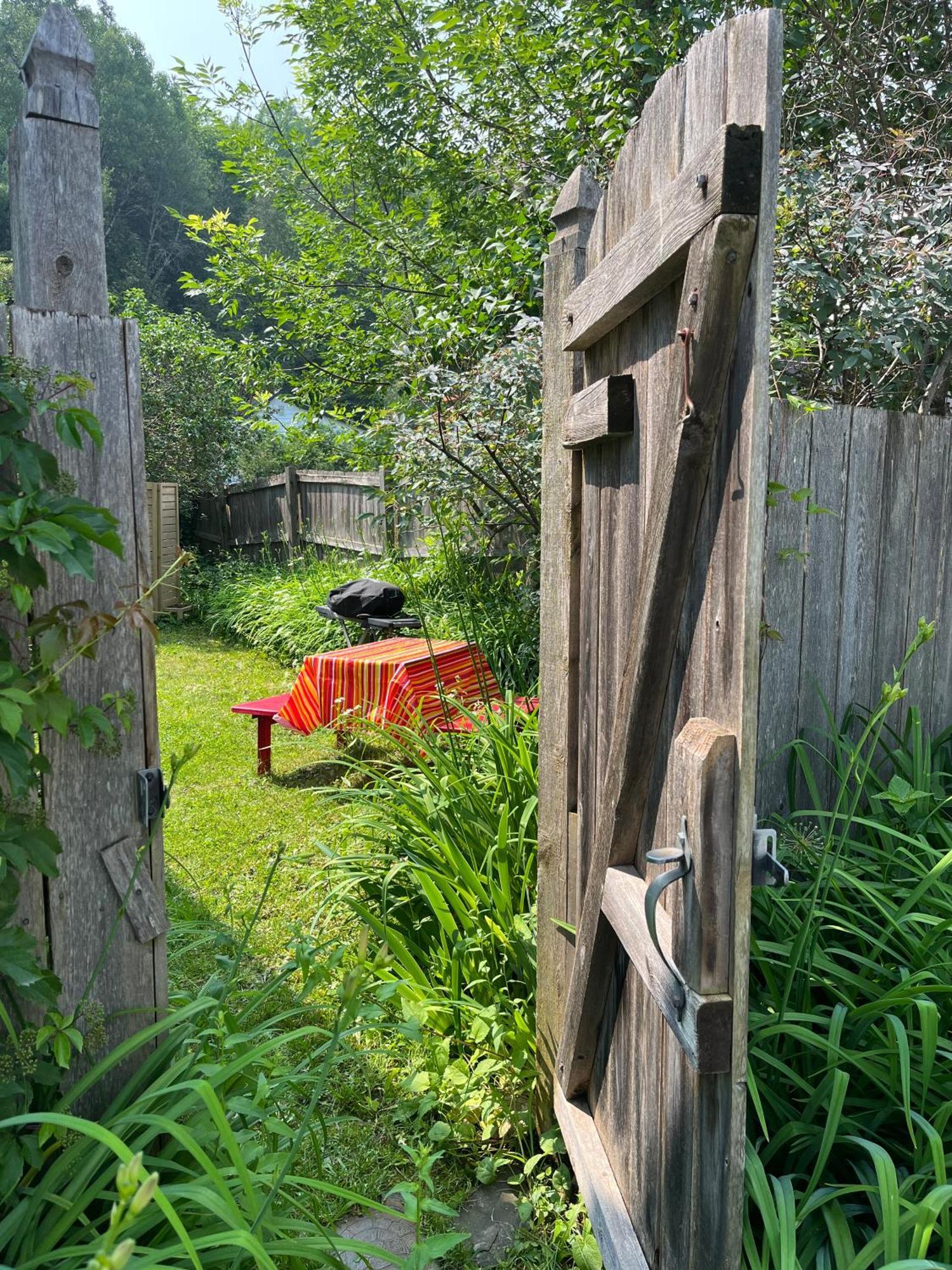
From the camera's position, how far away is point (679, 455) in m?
1.41

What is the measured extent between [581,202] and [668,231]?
2.71ft

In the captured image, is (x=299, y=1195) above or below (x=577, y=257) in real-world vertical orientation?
below

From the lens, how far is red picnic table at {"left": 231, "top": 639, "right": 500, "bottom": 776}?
496cm

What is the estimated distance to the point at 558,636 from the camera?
2.36m

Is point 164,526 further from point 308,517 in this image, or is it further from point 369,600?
point 369,600

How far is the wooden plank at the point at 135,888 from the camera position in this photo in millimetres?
1980

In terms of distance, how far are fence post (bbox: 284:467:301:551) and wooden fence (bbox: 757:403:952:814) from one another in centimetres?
1001

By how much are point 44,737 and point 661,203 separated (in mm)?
1532

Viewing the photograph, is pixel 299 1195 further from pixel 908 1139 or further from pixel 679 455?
pixel 679 455

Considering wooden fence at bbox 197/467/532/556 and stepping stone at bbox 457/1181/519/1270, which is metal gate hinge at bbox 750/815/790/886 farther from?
wooden fence at bbox 197/467/532/556

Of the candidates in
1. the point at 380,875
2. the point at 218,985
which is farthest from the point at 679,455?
the point at 380,875

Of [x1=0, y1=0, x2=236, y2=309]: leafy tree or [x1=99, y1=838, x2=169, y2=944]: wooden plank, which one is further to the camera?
[x1=0, y1=0, x2=236, y2=309]: leafy tree

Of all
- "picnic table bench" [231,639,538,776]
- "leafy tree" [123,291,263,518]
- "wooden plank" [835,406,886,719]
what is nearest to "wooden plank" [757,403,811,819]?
"wooden plank" [835,406,886,719]

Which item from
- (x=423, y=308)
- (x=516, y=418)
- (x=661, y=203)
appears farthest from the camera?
(x=423, y=308)
